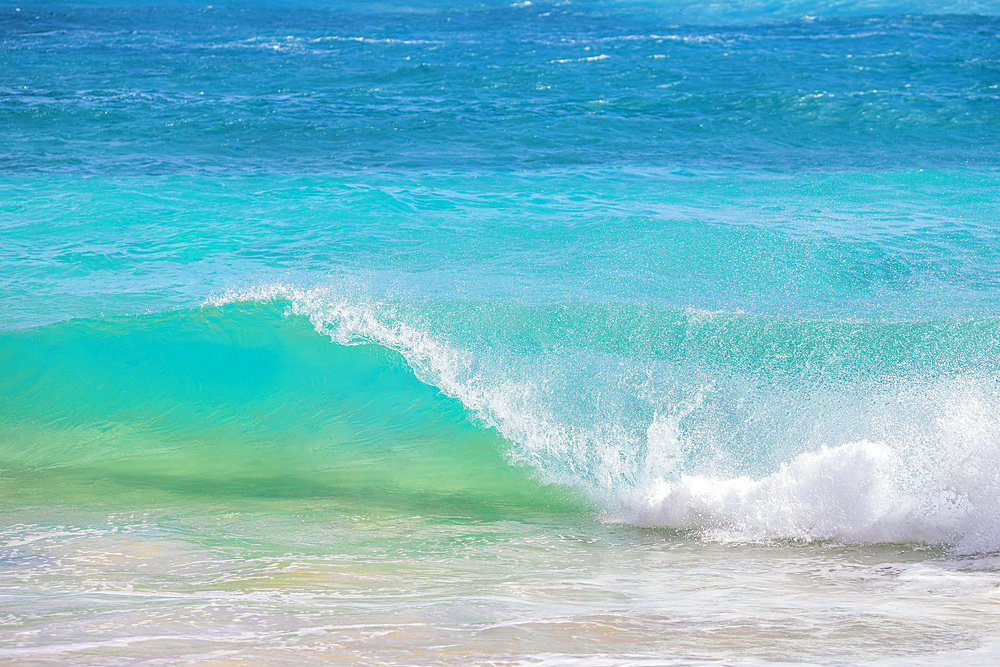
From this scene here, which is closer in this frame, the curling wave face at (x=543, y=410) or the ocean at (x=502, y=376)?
the ocean at (x=502, y=376)

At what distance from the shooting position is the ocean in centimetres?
356

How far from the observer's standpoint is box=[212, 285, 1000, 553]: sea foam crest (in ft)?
15.2

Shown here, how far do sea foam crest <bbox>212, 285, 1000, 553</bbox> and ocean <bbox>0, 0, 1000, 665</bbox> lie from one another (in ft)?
0.06

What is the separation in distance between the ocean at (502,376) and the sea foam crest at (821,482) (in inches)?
0.8

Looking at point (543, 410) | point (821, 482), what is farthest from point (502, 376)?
point (821, 482)

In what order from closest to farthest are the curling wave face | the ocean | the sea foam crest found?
1. the ocean
2. the sea foam crest
3. the curling wave face

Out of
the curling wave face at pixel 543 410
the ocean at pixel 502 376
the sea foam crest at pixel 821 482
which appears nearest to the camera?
the ocean at pixel 502 376

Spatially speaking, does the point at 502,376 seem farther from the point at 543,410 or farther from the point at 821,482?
the point at 821,482

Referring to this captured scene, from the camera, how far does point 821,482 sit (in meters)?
4.90

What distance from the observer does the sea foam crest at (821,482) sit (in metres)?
4.62

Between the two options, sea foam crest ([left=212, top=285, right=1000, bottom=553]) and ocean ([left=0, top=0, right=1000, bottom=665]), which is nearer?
ocean ([left=0, top=0, right=1000, bottom=665])

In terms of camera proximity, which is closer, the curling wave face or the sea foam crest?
the sea foam crest

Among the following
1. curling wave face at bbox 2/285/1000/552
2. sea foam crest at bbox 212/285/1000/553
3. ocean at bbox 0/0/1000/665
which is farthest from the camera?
curling wave face at bbox 2/285/1000/552

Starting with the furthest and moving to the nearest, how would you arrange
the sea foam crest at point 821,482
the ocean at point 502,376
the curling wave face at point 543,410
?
the curling wave face at point 543,410 → the sea foam crest at point 821,482 → the ocean at point 502,376
